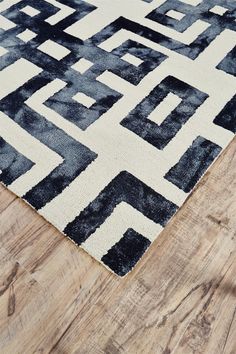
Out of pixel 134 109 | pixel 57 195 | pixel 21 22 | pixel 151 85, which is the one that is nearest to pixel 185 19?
pixel 151 85

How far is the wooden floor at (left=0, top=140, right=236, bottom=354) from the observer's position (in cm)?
72

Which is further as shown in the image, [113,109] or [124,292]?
[113,109]

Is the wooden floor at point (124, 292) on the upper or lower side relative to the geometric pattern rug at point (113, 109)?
lower

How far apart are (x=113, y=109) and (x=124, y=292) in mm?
530

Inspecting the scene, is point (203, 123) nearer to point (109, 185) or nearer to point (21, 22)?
point (109, 185)

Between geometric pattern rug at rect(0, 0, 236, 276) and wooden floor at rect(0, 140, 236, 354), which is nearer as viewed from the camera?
wooden floor at rect(0, 140, 236, 354)

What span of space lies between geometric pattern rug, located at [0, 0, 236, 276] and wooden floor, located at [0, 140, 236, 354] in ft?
0.12

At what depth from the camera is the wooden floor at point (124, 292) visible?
0.72 meters

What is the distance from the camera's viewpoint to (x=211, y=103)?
1073 millimetres

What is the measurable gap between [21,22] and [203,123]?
0.77 meters

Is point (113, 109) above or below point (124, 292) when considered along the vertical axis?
above

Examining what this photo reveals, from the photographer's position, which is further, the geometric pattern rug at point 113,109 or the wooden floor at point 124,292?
the geometric pattern rug at point 113,109

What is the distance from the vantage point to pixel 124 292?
0.77m

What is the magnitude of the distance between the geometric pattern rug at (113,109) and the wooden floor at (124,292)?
0.04 meters
